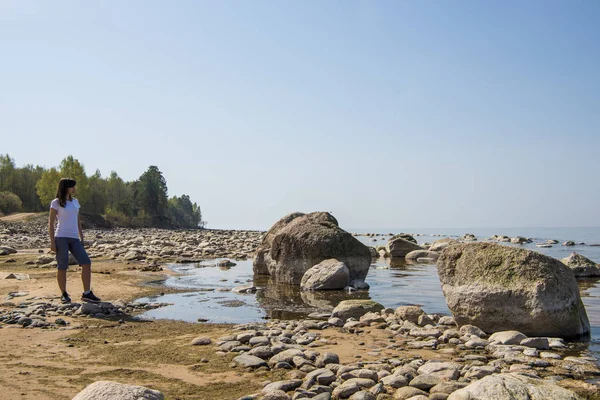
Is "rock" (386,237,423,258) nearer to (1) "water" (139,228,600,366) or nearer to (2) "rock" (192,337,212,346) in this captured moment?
(1) "water" (139,228,600,366)

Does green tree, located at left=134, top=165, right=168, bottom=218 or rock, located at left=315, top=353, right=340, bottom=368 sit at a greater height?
green tree, located at left=134, top=165, right=168, bottom=218

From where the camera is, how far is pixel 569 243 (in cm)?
5228

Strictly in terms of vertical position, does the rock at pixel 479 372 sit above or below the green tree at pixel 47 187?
below

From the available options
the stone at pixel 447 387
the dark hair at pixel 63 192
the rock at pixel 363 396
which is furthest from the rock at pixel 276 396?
the dark hair at pixel 63 192

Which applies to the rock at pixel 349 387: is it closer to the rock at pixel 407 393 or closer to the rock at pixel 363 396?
the rock at pixel 363 396

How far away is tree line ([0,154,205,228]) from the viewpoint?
250 ft

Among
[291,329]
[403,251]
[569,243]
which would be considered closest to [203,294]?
[291,329]

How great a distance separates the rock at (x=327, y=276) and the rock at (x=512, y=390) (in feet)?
34.4

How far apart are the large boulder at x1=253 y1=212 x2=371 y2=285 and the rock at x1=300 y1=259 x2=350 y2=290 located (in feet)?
3.30

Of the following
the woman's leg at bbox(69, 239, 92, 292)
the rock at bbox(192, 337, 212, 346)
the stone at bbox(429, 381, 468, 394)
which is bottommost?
the rock at bbox(192, 337, 212, 346)

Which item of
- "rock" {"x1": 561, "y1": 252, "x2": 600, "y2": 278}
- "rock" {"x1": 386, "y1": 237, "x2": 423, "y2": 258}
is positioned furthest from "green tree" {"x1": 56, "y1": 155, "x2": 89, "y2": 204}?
"rock" {"x1": 561, "y1": 252, "x2": 600, "y2": 278}

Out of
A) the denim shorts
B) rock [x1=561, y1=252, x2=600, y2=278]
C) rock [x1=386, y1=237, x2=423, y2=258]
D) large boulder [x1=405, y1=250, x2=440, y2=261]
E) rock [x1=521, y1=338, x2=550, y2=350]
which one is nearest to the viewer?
rock [x1=521, y1=338, x2=550, y2=350]

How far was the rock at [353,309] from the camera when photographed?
10547 mm

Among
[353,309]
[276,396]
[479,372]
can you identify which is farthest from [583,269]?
[276,396]
